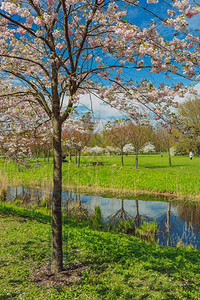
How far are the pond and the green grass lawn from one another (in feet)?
5.41

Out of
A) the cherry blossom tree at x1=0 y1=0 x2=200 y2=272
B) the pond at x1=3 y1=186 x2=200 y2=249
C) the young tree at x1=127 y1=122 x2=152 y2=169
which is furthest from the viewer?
the young tree at x1=127 y1=122 x2=152 y2=169

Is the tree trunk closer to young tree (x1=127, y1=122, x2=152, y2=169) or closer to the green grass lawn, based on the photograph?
the green grass lawn

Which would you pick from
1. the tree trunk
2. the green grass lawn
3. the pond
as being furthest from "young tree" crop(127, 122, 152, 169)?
the tree trunk

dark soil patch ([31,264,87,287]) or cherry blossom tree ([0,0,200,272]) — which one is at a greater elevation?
cherry blossom tree ([0,0,200,272])

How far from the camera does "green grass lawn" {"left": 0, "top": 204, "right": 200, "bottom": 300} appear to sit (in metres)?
3.90

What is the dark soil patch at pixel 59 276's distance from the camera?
4.15 m

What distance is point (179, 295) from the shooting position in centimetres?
392

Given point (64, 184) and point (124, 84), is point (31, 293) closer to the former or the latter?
point (124, 84)

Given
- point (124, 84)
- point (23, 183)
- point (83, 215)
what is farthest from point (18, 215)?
point (23, 183)

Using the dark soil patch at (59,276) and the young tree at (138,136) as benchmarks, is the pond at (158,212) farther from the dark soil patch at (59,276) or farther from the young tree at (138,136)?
the young tree at (138,136)

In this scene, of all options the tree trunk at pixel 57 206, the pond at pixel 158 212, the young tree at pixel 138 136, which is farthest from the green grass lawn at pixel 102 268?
the young tree at pixel 138 136

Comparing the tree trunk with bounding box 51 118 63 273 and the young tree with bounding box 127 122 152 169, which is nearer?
the tree trunk with bounding box 51 118 63 273

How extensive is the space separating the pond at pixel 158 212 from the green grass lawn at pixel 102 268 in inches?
64.9

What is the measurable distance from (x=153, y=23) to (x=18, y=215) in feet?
25.4
